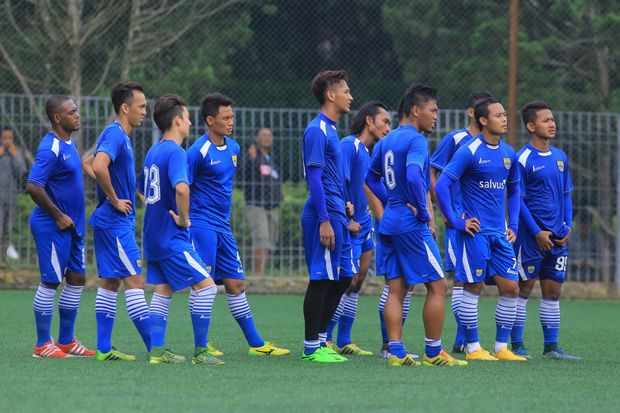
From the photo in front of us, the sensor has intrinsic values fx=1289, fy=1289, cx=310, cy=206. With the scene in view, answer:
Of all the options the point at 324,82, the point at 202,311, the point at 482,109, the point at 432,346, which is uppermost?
the point at 324,82

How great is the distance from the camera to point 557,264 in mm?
10672

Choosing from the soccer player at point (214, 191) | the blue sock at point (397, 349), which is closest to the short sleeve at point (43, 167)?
the soccer player at point (214, 191)

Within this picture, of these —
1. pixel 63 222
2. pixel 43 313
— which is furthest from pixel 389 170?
pixel 43 313

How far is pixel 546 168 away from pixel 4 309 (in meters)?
6.49

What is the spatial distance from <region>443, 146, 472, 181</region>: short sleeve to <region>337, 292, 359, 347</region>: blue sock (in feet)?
5.34

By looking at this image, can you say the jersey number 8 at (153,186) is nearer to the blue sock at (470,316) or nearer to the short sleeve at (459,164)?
the short sleeve at (459,164)

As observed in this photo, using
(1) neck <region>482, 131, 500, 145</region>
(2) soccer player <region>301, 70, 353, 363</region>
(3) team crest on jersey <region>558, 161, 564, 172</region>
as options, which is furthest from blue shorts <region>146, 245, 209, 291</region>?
(3) team crest on jersey <region>558, 161, 564, 172</region>

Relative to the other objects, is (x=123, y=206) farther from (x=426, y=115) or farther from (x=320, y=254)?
(x=426, y=115)

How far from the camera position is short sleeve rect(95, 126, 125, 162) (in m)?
9.35

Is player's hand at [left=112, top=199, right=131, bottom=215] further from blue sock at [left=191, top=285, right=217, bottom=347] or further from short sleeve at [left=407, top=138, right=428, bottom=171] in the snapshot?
short sleeve at [left=407, top=138, right=428, bottom=171]

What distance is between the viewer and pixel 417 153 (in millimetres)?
9125

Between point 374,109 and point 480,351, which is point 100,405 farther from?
point 374,109

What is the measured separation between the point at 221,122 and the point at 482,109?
80.0 inches

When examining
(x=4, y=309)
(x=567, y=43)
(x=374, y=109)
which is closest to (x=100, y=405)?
(x=374, y=109)
